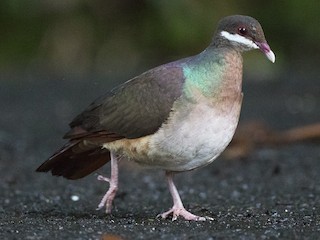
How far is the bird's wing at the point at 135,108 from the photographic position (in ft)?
21.1

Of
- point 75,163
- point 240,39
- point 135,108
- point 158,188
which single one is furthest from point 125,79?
point 240,39

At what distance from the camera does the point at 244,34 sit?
652 centimetres

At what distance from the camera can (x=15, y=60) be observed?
1587 centimetres

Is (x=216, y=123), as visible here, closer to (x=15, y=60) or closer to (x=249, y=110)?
Result: (x=249, y=110)

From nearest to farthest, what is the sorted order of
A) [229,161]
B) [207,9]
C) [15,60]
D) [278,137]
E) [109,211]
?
1. [109,211]
2. [229,161]
3. [278,137]
4. [207,9]
5. [15,60]

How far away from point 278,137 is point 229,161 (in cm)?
90

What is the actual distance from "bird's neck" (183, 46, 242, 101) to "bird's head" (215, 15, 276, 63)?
7 cm

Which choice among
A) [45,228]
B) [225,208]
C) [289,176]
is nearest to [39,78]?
[289,176]

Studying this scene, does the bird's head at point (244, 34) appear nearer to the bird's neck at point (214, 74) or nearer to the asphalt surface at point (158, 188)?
the bird's neck at point (214, 74)

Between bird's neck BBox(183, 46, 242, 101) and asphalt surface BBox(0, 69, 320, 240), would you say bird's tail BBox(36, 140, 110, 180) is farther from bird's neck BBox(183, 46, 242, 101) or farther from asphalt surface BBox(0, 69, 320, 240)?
bird's neck BBox(183, 46, 242, 101)

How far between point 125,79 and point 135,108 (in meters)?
7.44

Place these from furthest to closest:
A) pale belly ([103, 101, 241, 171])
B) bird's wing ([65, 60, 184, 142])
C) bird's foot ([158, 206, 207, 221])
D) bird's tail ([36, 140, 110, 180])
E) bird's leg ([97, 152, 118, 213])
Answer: bird's tail ([36, 140, 110, 180]) < bird's leg ([97, 152, 118, 213]) < bird's foot ([158, 206, 207, 221]) < bird's wing ([65, 60, 184, 142]) < pale belly ([103, 101, 241, 171])

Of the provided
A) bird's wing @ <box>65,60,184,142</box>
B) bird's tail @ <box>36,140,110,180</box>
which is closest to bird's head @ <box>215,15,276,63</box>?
bird's wing @ <box>65,60,184,142</box>

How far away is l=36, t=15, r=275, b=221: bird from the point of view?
630 centimetres
